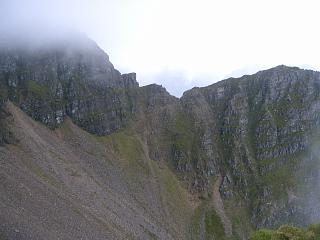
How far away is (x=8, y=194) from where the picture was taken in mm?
178000

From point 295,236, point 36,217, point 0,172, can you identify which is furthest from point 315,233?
point 0,172

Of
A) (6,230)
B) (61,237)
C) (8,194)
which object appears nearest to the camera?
(6,230)

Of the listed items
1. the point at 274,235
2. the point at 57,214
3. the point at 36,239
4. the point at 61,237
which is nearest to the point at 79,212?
the point at 57,214

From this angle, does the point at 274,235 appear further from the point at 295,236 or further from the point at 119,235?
the point at 119,235

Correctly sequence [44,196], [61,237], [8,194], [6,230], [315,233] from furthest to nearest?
1. [44,196]
2. [8,194]
3. [61,237]
4. [6,230]
5. [315,233]

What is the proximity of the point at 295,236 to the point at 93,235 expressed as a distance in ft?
293

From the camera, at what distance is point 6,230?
151 meters

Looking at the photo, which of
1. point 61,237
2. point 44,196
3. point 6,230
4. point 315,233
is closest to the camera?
point 315,233

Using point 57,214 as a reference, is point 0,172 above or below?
above

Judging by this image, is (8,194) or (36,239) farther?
(8,194)

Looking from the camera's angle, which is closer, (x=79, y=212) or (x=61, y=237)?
(x=61, y=237)

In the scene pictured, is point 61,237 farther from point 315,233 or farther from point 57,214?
Result: point 315,233

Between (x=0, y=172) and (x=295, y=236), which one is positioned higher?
(x=0, y=172)

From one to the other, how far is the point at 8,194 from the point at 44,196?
15359 millimetres
